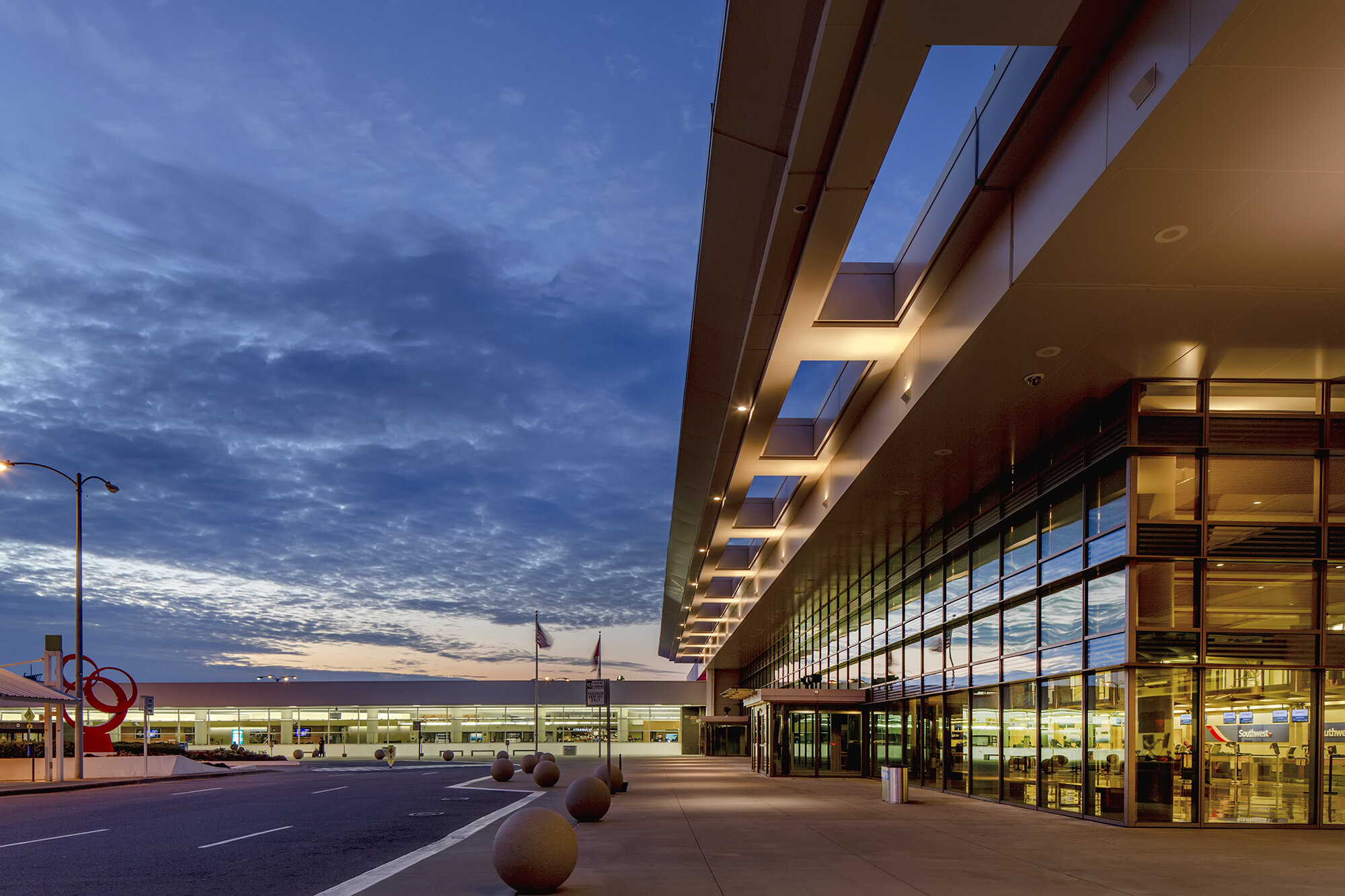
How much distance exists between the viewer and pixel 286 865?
12.6 metres

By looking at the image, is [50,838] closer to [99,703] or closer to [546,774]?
[546,774]

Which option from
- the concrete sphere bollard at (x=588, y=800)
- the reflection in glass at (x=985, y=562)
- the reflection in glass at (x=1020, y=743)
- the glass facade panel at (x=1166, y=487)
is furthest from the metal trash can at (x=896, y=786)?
the glass facade panel at (x=1166, y=487)

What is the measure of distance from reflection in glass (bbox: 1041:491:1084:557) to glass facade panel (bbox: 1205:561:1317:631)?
2.24 meters

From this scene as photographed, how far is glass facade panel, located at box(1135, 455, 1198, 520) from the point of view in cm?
1602

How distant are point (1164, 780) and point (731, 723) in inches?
2193

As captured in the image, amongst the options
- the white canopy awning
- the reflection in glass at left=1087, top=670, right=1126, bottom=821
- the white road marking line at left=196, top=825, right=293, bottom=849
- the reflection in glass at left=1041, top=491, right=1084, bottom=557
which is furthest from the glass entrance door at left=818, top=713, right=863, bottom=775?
the white canopy awning

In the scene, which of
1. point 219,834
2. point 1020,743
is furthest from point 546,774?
point 1020,743

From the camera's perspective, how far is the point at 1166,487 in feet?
52.7

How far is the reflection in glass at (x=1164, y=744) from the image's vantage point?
15.5 metres

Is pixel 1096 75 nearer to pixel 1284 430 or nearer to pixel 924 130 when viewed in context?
pixel 924 130

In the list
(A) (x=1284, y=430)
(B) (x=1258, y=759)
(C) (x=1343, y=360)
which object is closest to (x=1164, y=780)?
(B) (x=1258, y=759)

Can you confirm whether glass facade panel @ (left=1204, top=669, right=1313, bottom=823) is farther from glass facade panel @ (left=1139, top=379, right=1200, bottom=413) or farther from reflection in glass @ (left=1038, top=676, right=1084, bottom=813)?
glass facade panel @ (left=1139, top=379, right=1200, bottom=413)

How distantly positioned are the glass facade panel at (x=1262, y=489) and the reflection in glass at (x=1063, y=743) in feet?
12.3

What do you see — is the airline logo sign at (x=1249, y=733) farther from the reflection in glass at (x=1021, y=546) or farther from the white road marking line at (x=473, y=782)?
the white road marking line at (x=473, y=782)
